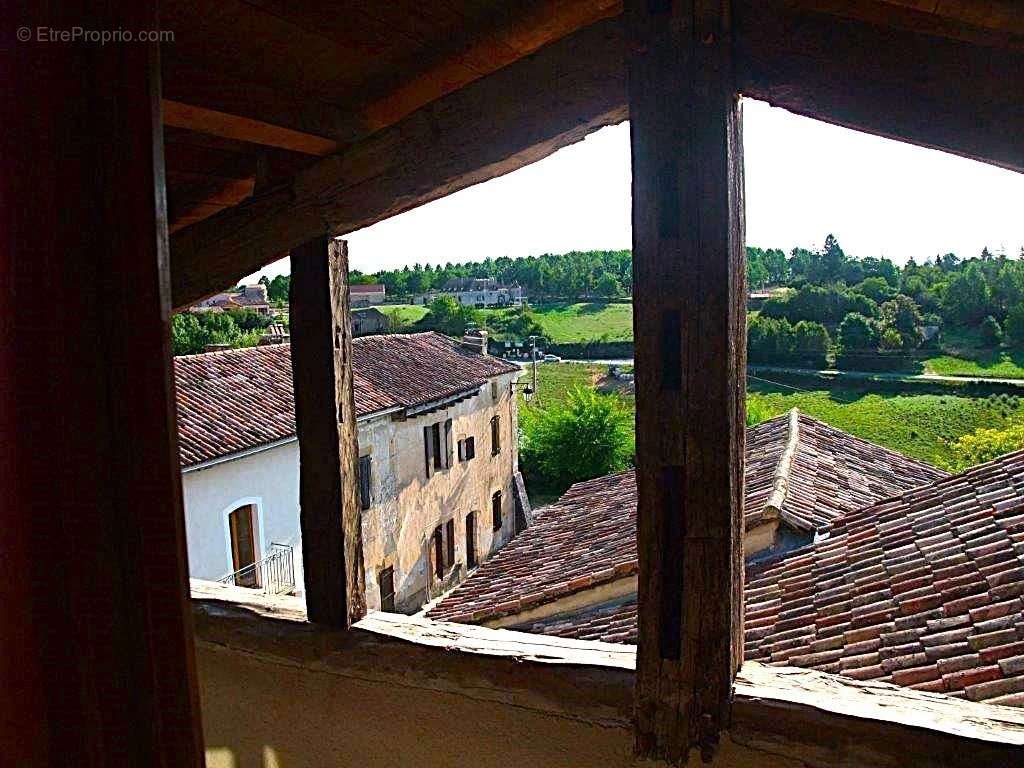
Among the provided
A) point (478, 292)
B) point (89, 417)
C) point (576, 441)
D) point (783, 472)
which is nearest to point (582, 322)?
point (576, 441)

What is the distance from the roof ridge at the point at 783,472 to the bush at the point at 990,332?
37.4 ft

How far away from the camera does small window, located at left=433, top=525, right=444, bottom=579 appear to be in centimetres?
1119

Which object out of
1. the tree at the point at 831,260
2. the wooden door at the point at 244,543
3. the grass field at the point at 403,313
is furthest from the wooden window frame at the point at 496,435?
the tree at the point at 831,260

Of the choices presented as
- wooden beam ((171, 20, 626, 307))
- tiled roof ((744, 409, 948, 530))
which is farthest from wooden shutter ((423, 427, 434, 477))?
wooden beam ((171, 20, 626, 307))

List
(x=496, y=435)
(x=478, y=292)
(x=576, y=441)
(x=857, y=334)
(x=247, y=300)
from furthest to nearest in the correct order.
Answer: (x=478, y=292), (x=247, y=300), (x=576, y=441), (x=857, y=334), (x=496, y=435)

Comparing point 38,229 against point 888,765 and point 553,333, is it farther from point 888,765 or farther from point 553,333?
point 553,333

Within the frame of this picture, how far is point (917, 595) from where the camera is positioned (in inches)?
95.2

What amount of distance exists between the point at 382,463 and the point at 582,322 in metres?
10.2

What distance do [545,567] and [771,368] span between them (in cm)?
1248

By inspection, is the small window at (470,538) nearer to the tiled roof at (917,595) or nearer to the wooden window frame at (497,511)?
the wooden window frame at (497,511)

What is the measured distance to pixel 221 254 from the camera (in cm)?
176

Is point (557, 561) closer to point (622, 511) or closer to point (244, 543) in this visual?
point (622, 511)

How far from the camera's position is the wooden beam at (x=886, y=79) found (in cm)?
110

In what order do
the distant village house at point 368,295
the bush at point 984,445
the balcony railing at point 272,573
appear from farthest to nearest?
the distant village house at point 368,295
the bush at point 984,445
the balcony railing at point 272,573
